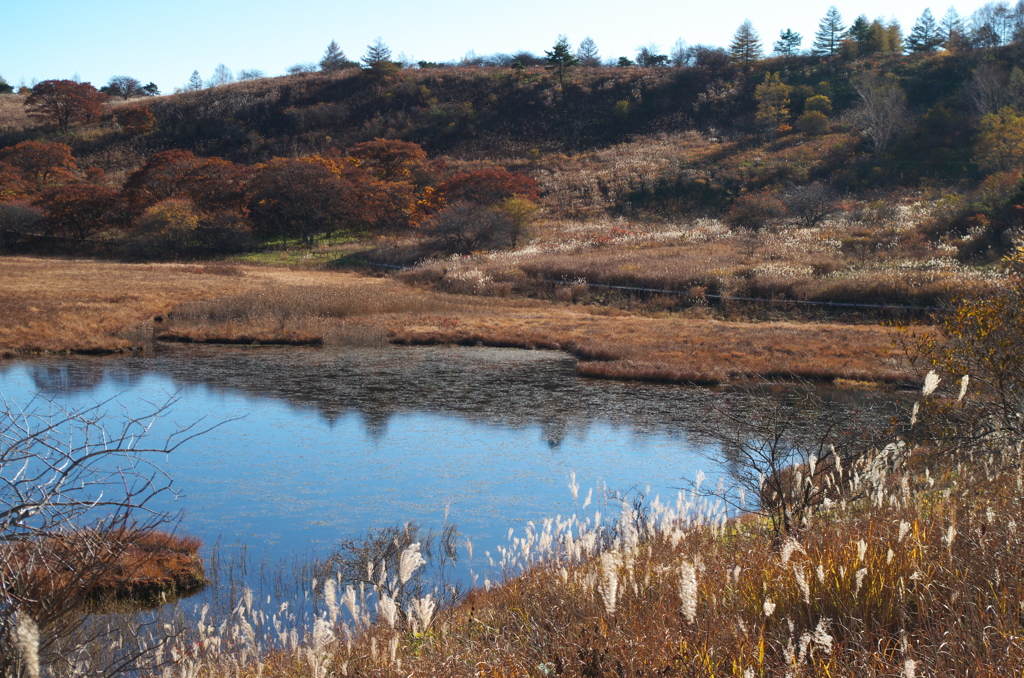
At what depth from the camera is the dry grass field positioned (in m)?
22.9

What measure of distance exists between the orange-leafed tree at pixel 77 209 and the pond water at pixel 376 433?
3554cm

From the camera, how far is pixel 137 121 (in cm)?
8606

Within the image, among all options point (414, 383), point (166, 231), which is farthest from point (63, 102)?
point (414, 383)

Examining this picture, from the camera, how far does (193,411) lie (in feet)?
59.1

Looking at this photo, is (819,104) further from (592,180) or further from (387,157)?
(387,157)

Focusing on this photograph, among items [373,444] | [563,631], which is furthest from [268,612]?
[373,444]

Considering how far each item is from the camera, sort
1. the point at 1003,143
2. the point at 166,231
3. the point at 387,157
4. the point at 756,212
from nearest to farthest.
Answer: the point at 1003,143 < the point at 756,212 < the point at 166,231 < the point at 387,157

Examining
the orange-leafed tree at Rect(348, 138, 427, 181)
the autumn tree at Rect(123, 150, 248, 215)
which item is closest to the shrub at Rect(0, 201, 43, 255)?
the autumn tree at Rect(123, 150, 248, 215)

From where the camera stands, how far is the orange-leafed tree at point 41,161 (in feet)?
219

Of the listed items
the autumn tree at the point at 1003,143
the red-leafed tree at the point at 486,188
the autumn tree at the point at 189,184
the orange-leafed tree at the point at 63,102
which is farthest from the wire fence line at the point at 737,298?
the orange-leafed tree at the point at 63,102

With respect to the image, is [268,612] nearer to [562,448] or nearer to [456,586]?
[456,586]

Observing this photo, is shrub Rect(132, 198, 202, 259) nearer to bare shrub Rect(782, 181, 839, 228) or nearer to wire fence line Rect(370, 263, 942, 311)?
wire fence line Rect(370, 263, 942, 311)

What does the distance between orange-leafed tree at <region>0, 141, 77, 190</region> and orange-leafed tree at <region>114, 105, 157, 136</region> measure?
16.2 meters

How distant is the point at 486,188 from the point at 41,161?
40065mm
